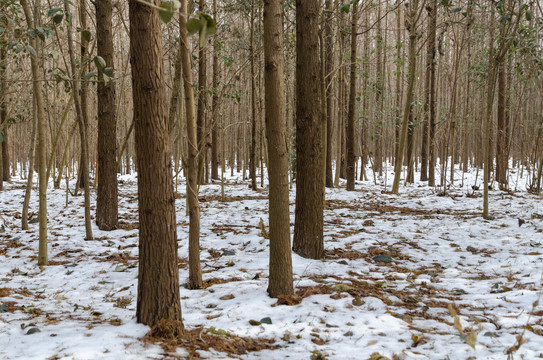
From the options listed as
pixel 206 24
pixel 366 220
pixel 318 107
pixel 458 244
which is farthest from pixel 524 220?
pixel 206 24

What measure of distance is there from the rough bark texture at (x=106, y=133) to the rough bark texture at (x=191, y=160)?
10.2 feet

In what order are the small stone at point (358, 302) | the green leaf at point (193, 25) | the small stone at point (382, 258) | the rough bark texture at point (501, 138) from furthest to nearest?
the rough bark texture at point (501, 138) → the small stone at point (382, 258) → the small stone at point (358, 302) → the green leaf at point (193, 25)

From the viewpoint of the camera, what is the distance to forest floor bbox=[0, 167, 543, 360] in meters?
2.43

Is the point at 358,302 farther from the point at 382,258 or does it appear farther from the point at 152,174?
the point at 152,174

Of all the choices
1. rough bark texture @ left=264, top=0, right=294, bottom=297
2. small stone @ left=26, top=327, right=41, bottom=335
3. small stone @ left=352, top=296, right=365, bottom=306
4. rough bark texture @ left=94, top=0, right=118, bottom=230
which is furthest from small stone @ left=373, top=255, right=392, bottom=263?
rough bark texture @ left=94, top=0, right=118, bottom=230

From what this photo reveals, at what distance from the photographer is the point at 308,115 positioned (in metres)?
4.37

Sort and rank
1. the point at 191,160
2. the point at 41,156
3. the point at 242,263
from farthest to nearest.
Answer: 1. the point at 242,263
2. the point at 41,156
3. the point at 191,160

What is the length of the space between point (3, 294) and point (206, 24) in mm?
3460

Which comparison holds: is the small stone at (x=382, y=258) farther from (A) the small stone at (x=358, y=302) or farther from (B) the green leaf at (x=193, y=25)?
(B) the green leaf at (x=193, y=25)

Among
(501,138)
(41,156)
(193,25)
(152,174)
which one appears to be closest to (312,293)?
(152,174)

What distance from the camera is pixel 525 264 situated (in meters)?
4.44

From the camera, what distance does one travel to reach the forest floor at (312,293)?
2434mm

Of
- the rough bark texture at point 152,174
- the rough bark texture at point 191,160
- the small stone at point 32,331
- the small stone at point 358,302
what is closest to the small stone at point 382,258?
the small stone at point 358,302

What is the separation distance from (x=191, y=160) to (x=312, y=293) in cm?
154
